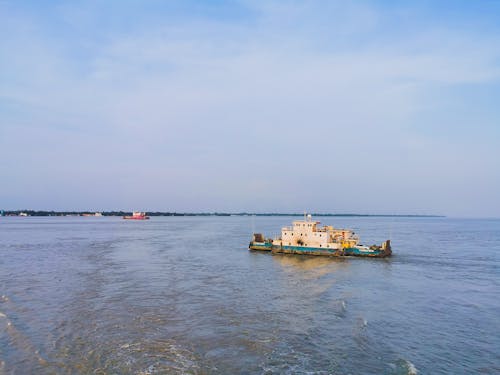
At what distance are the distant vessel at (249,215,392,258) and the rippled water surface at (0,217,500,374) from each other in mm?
14639

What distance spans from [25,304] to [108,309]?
24.7ft

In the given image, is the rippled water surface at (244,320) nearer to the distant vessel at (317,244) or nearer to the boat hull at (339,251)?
the boat hull at (339,251)

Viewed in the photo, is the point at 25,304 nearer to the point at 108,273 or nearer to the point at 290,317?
the point at 108,273

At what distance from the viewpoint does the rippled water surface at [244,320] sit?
21031 mm

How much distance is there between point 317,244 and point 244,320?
4426cm

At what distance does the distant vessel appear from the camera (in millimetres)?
68312

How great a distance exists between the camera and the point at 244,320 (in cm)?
2827

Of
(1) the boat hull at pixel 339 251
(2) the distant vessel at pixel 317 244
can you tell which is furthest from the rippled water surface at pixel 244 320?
(2) the distant vessel at pixel 317 244

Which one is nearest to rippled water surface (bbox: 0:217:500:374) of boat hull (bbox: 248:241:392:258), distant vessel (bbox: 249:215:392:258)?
boat hull (bbox: 248:241:392:258)

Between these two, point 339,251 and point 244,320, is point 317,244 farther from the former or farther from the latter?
point 244,320

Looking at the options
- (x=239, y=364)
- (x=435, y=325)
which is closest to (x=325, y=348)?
(x=239, y=364)

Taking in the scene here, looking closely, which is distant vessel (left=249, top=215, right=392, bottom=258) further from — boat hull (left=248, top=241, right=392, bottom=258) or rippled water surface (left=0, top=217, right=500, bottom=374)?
rippled water surface (left=0, top=217, right=500, bottom=374)

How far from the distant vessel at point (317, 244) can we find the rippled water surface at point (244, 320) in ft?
48.0

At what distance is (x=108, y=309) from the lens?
30.8 m
